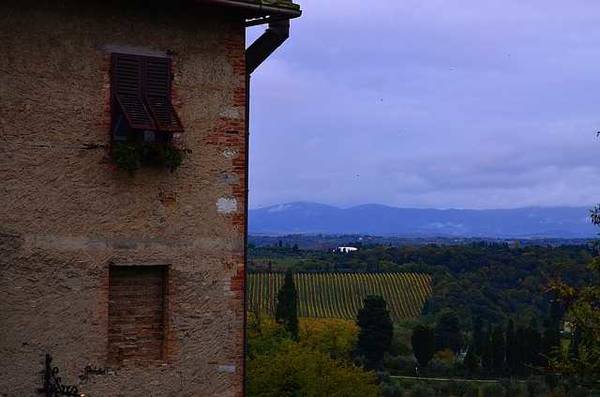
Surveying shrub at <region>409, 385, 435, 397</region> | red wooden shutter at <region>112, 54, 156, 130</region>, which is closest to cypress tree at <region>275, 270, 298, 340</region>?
shrub at <region>409, 385, 435, 397</region>

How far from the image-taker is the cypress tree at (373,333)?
212ft

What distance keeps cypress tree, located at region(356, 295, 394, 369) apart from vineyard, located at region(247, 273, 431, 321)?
679 inches

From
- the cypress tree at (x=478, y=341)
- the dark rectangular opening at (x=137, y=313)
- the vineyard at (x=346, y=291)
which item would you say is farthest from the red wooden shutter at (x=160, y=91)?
the vineyard at (x=346, y=291)

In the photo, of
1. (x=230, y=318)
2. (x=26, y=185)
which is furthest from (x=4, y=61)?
(x=230, y=318)

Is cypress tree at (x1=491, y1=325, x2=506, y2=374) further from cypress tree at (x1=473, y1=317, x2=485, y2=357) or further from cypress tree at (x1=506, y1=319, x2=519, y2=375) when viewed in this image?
cypress tree at (x1=473, y1=317, x2=485, y2=357)

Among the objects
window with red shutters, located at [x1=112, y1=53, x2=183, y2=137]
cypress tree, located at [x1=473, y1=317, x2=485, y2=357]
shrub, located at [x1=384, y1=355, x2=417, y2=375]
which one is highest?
window with red shutters, located at [x1=112, y1=53, x2=183, y2=137]

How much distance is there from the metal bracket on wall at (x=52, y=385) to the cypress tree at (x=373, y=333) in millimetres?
57047

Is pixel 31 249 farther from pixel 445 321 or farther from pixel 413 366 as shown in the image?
pixel 445 321

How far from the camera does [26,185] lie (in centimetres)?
799

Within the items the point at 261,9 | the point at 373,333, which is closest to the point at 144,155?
the point at 261,9

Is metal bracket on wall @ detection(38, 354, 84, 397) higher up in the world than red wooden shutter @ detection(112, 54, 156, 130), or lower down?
lower down

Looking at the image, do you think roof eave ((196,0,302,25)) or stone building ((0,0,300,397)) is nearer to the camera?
stone building ((0,0,300,397))

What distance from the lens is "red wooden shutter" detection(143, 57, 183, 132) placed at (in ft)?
27.7

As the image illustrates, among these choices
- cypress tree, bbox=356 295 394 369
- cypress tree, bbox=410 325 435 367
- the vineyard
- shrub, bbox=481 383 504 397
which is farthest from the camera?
the vineyard
